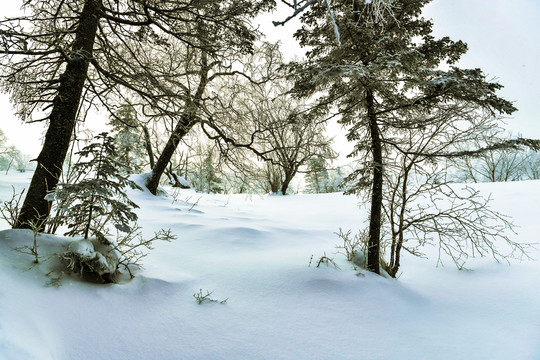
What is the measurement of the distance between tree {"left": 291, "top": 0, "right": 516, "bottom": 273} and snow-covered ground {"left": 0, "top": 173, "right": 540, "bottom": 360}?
1.26m

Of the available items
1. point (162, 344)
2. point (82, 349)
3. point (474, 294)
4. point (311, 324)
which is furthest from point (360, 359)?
point (474, 294)

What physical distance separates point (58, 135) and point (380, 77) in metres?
5.13

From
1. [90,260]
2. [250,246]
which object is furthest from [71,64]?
[250,246]

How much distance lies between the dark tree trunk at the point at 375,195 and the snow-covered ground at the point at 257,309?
0.47 metres

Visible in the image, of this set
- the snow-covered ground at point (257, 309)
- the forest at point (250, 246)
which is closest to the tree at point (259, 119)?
the forest at point (250, 246)

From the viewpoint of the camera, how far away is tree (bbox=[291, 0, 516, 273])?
343 cm

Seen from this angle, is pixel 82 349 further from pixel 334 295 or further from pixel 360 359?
pixel 334 295

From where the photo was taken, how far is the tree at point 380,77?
3426 millimetres

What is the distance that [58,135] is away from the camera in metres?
3.18

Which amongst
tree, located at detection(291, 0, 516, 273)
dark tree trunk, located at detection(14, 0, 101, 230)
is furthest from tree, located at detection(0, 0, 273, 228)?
tree, located at detection(291, 0, 516, 273)

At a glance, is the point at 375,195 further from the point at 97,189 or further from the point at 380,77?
the point at 97,189

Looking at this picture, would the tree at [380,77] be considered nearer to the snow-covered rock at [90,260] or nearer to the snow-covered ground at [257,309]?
the snow-covered ground at [257,309]

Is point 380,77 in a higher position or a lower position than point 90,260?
higher

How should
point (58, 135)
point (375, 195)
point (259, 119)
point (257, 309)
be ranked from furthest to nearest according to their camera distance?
point (259, 119) → point (375, 195) → point (58, 135) → point (257, 309)
